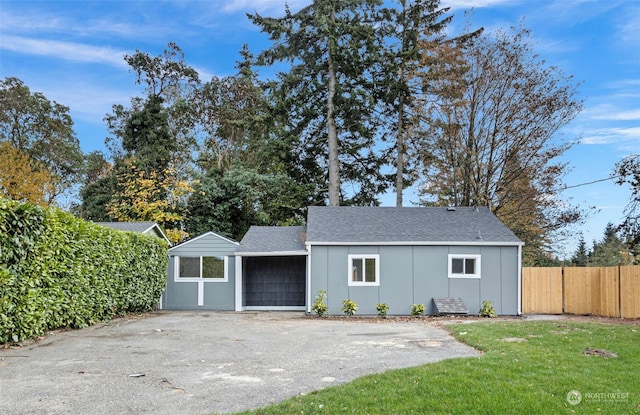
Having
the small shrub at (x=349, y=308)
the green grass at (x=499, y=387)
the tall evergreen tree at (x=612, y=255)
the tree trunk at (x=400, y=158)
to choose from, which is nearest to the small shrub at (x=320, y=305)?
the small shrub at (x=349, y=308)

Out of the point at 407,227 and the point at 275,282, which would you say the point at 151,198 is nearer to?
the point at 275,282

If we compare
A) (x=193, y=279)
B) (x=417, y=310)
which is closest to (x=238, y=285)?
(x=193, y=279)

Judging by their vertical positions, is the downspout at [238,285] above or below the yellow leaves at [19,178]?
below

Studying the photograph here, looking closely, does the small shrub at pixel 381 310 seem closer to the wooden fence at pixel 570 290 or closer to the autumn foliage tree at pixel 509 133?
the wooden fence at pixel 570 290

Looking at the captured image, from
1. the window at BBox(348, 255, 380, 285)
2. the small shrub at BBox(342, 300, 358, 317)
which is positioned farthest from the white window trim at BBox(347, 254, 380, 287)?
the small shrub at BBox(342, 300, 358, 317)

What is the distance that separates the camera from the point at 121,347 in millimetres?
8312

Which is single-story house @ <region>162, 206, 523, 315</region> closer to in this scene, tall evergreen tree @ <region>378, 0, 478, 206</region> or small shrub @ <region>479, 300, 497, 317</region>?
small shrub @ <region>479, 300, 497, 317</region>

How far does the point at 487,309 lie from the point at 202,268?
977 cm

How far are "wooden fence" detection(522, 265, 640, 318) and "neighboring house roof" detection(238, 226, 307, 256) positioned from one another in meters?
7.91

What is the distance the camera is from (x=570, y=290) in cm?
1605

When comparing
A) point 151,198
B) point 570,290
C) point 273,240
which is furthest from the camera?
point 151,198

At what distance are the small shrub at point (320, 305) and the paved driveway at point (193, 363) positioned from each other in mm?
3540

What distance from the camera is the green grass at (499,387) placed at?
4555 millimetres

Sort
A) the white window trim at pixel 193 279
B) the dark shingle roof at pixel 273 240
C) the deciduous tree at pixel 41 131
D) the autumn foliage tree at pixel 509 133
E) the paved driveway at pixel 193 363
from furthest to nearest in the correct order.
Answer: the deciduous tree at pixel 41 131 < the autumn foliage tree at pixel 509 133 < the white window trim at pixel 193 279 < the dark shingle roof at pixel 273 240 < the paved driveway at pixel 193 363
